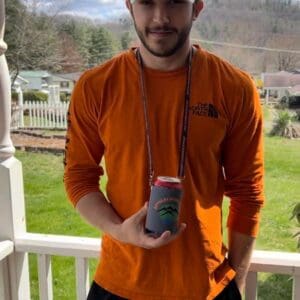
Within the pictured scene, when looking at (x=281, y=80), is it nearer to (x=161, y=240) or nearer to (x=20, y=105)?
(x=161, y=240)

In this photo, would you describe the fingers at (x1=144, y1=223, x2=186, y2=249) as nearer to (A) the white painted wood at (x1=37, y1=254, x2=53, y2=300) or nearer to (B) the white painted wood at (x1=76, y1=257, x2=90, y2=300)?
(B) the white painted wood at (x1=76, y1=257, x2=90, y2=300)

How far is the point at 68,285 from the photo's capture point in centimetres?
164

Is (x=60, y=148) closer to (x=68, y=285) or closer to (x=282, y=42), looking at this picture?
(x=68, y=285)

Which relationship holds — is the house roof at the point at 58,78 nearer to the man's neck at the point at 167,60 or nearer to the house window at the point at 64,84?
the house window at the point at 64,84

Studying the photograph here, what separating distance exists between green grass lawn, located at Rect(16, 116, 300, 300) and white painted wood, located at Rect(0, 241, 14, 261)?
0.12 m

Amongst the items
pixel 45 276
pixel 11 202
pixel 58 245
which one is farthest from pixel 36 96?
pixel 45 276

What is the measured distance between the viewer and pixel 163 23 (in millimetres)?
1002

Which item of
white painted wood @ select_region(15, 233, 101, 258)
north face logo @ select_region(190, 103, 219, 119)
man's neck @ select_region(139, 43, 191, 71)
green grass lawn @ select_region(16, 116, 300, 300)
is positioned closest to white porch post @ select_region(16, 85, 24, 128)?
green grass lawn @ select_region(16, 116, 300, 300)

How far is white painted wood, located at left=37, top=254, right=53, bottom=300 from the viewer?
60.2 inches

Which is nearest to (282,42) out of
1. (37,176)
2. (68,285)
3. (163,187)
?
(163,187)

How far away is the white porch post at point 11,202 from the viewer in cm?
146

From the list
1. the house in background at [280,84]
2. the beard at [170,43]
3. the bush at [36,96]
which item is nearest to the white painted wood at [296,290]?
the house in background at [280,84]

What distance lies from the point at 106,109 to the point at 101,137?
0.25 feet

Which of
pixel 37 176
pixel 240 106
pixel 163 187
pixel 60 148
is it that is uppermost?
pixel 240 106
